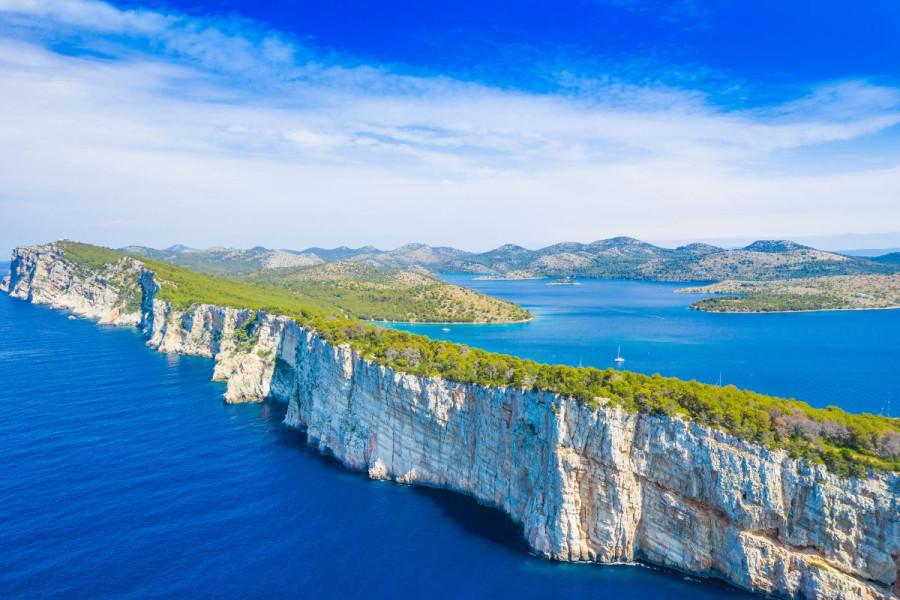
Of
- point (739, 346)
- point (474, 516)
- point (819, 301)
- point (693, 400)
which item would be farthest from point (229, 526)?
point (819, 301)

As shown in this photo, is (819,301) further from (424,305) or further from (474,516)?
(474,516)

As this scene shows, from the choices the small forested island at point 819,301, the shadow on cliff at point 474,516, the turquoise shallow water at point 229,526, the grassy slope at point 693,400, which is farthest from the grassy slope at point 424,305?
the shadow on cliff at point 474,516

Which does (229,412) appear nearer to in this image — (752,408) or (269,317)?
(269,317)

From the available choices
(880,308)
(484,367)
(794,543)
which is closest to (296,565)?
(484,367)

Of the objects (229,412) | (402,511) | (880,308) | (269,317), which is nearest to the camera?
(402,511)

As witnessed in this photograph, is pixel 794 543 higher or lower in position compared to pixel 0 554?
higher

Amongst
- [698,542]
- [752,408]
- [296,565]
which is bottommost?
[296,565]
